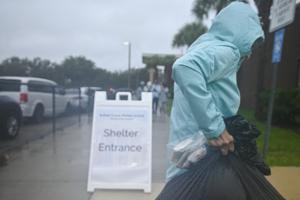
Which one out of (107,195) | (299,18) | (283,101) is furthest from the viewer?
(299,18)

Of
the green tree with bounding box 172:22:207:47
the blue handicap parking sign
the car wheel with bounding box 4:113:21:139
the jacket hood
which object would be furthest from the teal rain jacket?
the green tree with bounding box 172:22:207:47

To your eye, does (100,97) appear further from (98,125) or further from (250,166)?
A: (250,166)

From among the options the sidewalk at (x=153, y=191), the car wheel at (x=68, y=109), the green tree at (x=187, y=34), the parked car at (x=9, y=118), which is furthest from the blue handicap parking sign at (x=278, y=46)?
the green tree at (x=187, y=34)

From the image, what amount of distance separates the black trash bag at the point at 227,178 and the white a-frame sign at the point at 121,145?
3998 millimetres

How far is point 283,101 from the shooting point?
51.1 feet

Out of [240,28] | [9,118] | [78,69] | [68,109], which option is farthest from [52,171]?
[78,69]

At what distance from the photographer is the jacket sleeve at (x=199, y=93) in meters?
1.97

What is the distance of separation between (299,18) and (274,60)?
46.7 feet

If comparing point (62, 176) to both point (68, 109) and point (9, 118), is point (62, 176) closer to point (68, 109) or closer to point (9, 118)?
point (9, 118)

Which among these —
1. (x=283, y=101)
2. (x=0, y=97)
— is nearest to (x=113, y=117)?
(x=0, y=97)

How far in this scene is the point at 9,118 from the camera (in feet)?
38.3

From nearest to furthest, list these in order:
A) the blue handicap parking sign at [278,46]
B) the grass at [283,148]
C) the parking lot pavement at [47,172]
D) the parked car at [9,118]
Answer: the parking lot pavement at [47,172] < the blue handicap parking sign at [278,46] < the grass at [283,148] < the parked car at [9,118]

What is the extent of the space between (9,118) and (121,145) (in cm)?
631

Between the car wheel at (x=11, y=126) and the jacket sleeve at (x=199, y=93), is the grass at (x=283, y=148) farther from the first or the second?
the jacket sleeve at (x=199, y=93)
